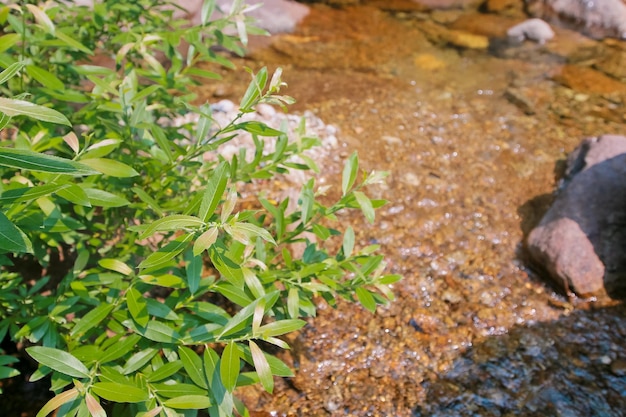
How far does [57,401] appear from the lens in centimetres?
154

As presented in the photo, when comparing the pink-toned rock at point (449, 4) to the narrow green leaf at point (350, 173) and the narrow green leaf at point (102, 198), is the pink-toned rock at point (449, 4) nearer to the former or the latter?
the narrow green leaf at point (350, 173)

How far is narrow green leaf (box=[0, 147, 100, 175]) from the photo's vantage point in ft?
3.89

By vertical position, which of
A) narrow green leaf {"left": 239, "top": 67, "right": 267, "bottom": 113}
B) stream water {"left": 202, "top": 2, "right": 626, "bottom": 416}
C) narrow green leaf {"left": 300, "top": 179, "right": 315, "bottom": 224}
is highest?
narrow green leaf {"left": 239, "top": 67, "right": 267, "bottom": 113}

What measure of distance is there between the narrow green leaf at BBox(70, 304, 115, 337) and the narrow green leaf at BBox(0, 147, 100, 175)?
0.86 meters

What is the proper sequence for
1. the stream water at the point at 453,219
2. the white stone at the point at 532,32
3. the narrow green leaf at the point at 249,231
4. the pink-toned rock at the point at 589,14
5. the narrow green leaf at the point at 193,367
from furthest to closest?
the pink-toned rock at the point at 589,14
the white stone at the point at 532,32
the stream water at the point at 453,219
the narrow green leaf at the point at 193,367
the narrow green leaf at the point at 249,231

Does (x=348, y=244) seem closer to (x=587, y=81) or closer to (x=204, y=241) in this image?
(x=204, y=241)

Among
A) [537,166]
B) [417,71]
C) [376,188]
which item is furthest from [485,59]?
[376,188]

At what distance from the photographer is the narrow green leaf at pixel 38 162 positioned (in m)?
1.19

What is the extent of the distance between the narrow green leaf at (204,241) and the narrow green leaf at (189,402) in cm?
61

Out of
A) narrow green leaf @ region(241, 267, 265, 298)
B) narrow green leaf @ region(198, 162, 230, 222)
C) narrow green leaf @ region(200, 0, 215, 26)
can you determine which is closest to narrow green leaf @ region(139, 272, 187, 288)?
narrow green leaf @ region(241, 267, 265, 298)

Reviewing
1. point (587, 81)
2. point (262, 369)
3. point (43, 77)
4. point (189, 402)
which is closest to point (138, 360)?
point (189, 402)

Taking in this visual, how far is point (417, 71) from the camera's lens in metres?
6.31

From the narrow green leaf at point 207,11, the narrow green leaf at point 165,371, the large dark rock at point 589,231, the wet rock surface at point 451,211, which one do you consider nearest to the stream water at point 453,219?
the wet rock surface at point 451,211

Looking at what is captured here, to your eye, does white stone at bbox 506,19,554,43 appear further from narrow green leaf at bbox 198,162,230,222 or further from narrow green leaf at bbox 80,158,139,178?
narrow green leaf at bbox 198,162,230,222
